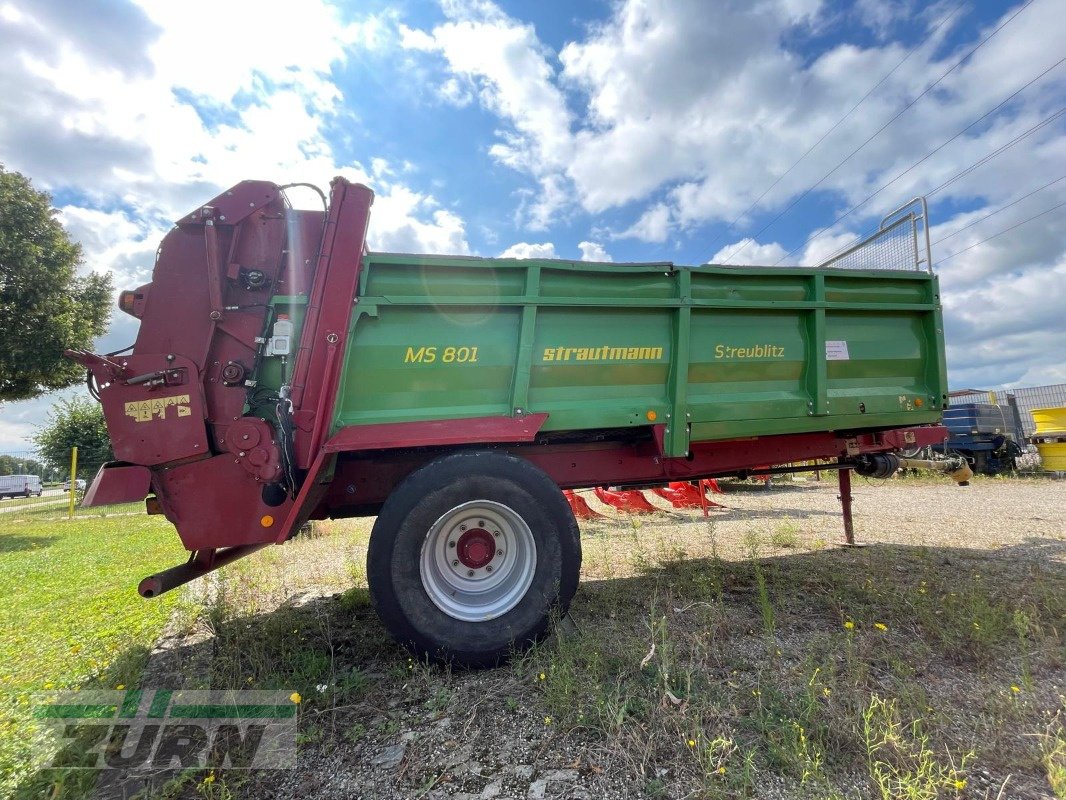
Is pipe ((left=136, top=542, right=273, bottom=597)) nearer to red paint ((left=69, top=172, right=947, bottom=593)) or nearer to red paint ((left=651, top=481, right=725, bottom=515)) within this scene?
red paint ((left=69, top=172, right=947, bottom=593))

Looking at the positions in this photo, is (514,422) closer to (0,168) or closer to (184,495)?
(184,495)

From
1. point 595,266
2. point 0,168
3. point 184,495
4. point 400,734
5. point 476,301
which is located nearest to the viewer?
point 400,734

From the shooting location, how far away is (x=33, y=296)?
10023 millimetres

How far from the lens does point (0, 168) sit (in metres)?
10.3

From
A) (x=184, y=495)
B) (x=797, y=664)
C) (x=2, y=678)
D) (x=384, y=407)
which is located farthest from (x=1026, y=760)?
(x=2, y=678)

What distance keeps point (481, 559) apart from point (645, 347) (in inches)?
68.8

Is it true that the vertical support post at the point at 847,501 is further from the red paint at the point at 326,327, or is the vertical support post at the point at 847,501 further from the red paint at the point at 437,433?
the red paint at the point at 326,327

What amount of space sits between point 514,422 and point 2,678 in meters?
3.30

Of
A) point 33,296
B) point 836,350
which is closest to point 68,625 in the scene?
point 836,350

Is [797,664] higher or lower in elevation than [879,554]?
lower

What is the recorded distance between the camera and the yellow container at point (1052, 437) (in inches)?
502

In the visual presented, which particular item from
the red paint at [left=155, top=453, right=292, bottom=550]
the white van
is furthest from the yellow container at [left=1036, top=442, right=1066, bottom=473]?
the white van

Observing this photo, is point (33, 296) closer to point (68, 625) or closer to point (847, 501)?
point (68, 625)

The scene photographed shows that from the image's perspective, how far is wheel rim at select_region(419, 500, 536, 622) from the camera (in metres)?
3.03
